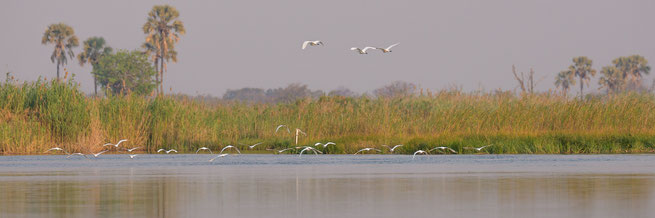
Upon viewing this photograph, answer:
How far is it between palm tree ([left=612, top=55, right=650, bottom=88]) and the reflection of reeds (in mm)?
85016

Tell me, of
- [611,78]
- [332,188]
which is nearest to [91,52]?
[611,78]

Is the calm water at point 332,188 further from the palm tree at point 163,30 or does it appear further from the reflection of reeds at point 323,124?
the palm tree at point 163,30

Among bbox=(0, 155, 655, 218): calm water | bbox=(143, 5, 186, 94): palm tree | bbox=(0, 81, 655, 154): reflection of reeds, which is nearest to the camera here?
bbox=(0, 155, 655, 218): calm water

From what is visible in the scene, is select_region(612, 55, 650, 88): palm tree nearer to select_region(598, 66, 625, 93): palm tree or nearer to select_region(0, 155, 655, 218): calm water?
select_region(598, 66, 625, 93): palm tree

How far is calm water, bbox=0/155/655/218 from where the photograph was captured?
388 inches

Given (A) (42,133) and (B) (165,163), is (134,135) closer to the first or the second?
(A) (42,133)

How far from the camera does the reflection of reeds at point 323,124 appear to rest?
26453mm

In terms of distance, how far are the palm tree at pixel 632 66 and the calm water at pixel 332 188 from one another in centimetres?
9659

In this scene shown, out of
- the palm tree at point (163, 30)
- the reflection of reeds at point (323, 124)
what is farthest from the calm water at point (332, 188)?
the palm tree at point (163, 30)

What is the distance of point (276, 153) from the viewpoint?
2697cm

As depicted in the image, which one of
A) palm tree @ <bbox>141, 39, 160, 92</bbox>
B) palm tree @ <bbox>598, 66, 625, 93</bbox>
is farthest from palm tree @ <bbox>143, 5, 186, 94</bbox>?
palm tree @ <bbox>598, 66, 625, 93</bbox>

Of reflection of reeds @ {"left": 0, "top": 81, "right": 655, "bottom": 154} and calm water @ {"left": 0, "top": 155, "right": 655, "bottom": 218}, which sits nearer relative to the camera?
calm water @ {"left": 0, "top": 155, "right": 655, "bottom": 218}

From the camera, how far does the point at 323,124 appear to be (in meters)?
30.6

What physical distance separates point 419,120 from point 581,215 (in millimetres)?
22016
